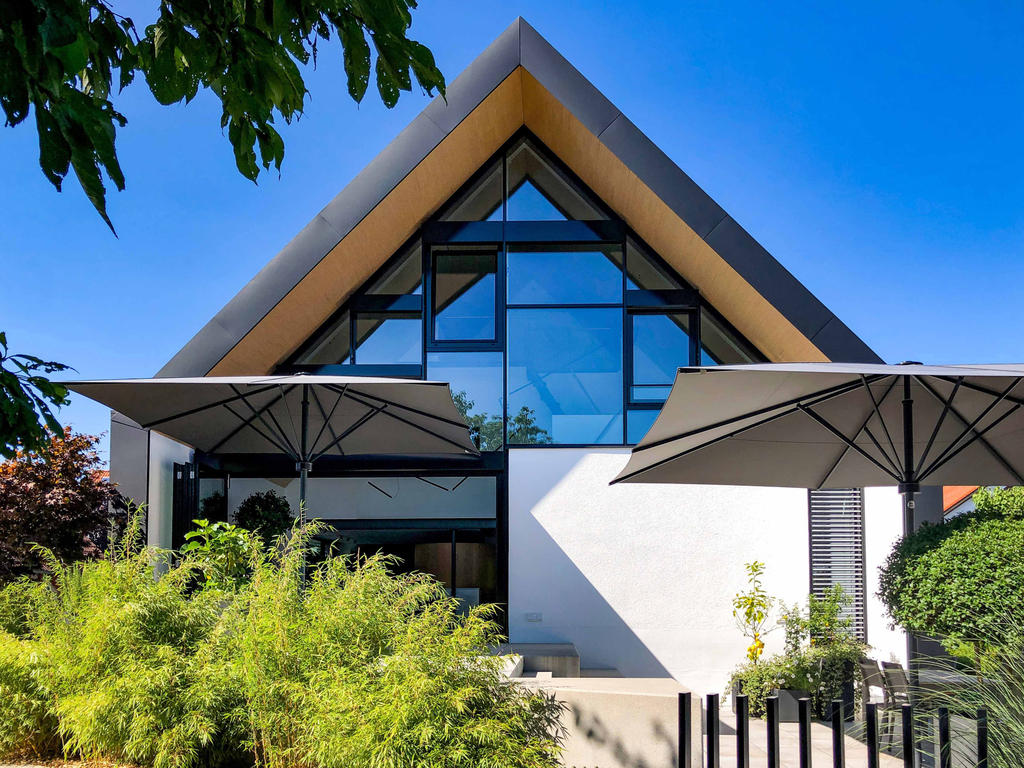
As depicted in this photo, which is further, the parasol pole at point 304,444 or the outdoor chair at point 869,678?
the outdoor chair at point 869,678

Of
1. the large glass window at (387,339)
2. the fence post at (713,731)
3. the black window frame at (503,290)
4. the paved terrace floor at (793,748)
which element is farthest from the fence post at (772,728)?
the large glass window at (387,339)

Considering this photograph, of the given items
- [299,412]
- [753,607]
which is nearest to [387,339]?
[299,412]

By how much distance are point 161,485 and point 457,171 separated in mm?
4965

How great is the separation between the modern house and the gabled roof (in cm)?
2

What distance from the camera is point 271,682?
3.96m

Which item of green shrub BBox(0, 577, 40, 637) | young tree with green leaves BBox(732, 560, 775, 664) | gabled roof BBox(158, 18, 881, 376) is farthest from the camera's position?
young tree with green leaves BBox(732, 560, 775, 664)

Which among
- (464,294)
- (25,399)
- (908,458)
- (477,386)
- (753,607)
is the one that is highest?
(464,294)

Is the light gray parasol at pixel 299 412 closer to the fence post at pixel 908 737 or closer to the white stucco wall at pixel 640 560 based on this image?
the white stucco wall at pixel 640 560

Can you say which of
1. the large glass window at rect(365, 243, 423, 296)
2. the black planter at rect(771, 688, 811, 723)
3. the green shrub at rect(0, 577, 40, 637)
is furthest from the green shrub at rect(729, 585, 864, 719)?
the green shrub at rect(0, 577, 40, 637)

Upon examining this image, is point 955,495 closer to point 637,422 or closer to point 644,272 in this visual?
point 644,272

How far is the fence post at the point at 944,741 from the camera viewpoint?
352 centimetres

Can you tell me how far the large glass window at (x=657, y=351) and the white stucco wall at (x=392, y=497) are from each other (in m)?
2.17

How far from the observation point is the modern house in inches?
360

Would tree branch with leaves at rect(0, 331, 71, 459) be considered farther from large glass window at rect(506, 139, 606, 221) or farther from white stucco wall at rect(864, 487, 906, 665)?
large glass window at rect(506, 139, 606, 221)
